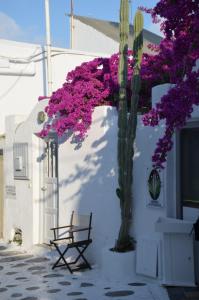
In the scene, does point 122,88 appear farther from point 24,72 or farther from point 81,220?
point 24,72

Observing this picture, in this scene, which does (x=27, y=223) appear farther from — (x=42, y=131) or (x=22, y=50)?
(x=22, y=50)

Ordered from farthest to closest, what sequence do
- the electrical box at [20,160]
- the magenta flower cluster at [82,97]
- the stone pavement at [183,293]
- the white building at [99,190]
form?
the electrical box at [20,160], the magenta flower cluster at [82,97], the white building at [99,190], the stone pavement at [183,293]

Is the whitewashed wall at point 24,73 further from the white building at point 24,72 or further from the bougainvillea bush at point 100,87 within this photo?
the bougainvillea bush at point 100,87

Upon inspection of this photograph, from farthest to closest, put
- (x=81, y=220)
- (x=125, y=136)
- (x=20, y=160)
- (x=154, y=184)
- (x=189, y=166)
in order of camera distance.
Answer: (x=20, y=160)
(x=81, y=220)
(x=125, y=136)
(x=154, y=184)
(x=189, y=166)

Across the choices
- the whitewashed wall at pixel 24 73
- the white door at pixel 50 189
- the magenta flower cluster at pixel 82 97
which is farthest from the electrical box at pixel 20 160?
the whitewashed wall at pixel 24 73

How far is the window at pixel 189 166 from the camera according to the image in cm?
682

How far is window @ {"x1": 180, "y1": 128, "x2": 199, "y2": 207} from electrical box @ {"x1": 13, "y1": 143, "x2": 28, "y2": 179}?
4.44m

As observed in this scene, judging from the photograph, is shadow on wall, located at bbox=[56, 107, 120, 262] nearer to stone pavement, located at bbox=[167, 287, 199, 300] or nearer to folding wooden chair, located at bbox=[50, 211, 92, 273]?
folding wooden chair, located at bbox=[50, 211, 92, 273]

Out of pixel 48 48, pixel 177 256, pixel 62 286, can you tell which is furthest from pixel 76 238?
pixel 48 48

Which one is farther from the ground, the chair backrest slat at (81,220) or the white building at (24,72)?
the white building at (24,72)

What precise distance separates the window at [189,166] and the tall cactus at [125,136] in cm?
83

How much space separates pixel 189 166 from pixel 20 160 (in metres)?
4.76

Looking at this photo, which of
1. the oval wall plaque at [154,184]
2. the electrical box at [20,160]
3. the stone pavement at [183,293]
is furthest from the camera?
the electrical box at [20,160]

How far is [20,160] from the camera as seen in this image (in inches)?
420
